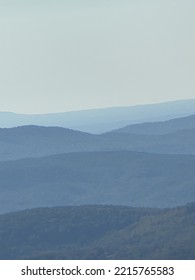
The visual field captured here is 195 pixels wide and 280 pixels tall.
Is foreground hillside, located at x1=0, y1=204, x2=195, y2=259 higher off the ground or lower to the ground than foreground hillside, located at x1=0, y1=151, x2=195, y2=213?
lower

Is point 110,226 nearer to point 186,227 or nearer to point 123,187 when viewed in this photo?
point 186,227

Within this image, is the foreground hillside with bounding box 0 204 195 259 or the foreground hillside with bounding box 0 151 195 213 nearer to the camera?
the foreground hillside with bounding box 0 204 195 259

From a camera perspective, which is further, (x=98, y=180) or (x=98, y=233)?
(x=98, y=180)

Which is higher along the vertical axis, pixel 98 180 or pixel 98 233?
pixel 98 180

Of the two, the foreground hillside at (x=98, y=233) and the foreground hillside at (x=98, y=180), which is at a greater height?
the foreground hillside at (x=98, y=180)

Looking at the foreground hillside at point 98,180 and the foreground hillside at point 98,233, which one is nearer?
the foreground hillside at point 98,233
